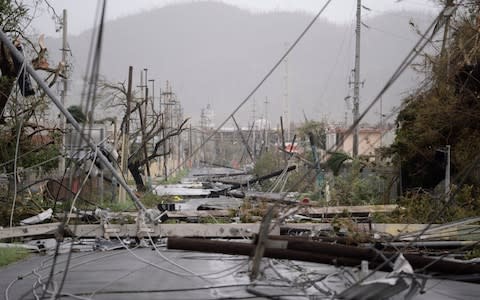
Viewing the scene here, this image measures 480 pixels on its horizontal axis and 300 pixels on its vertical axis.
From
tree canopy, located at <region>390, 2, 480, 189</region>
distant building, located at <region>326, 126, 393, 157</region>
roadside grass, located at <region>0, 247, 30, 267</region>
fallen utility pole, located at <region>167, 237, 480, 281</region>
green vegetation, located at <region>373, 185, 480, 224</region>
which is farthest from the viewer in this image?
tree canopy, located at <region>390, 2, 480, 189</region>

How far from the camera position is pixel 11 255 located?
11.2m

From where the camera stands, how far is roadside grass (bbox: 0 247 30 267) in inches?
425

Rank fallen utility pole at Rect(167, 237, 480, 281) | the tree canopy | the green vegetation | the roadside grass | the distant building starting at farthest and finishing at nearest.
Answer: the tree canopy → the green vegetation → the roadside grass → the distant building → fallen utility pole at Rect(167, 237, 480, 281)

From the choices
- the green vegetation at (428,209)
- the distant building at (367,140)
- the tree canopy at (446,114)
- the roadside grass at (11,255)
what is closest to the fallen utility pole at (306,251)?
the distant building at (367,140)

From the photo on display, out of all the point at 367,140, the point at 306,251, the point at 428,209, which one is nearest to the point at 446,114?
the point at 367,140

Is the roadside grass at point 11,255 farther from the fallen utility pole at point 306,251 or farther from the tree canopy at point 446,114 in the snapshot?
the tree canopy at point 446,114

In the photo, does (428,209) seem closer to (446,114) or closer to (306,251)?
(446,114)

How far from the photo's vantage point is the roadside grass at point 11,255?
35.4 feet

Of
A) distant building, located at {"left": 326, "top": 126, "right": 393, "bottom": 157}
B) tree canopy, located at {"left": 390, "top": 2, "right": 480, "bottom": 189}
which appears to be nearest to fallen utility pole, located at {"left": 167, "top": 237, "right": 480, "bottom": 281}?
distant building, located at {"left": 326, "top": 126, "right": 393, "bottom": 157}

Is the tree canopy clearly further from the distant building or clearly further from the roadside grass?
the roadside grass

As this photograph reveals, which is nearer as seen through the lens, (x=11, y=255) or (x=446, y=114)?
(x=11, y=255)

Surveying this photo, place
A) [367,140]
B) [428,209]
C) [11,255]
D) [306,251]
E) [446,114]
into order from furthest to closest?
[446,114]
[367,140]
[428,209]
[11,255]
[306,251]

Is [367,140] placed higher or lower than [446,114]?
lower

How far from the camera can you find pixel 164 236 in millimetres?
12812
